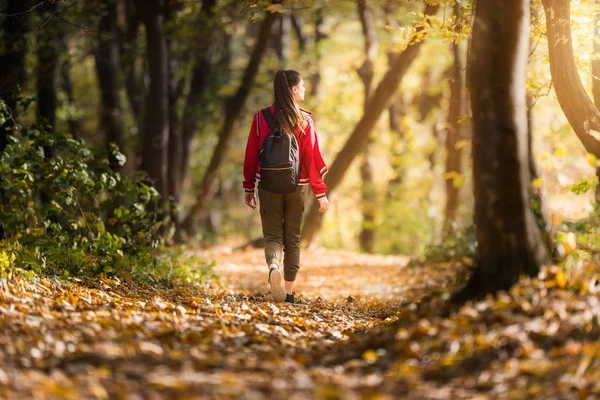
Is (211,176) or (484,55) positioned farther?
(211,176)

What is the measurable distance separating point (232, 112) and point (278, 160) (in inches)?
316

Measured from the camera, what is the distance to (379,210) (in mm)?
21781

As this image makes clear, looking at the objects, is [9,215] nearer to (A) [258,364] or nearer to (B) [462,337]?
(A) [258,364]

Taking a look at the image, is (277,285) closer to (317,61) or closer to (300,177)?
(300,177)

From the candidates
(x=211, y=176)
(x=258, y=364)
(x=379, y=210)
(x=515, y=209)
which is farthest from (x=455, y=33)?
(x=379, y=210)

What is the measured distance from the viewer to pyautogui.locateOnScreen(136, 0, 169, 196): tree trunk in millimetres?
12445

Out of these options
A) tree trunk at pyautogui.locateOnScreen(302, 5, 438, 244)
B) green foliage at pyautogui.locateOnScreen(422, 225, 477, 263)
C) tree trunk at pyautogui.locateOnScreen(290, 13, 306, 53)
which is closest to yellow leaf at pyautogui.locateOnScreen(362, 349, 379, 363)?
green foliage at pyautogui.locateOnScreen(422, 225, 477, 263)

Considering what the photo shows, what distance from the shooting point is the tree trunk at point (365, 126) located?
12164mm

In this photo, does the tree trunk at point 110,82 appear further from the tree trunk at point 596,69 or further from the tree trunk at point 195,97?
the tree trunk at point 596,69

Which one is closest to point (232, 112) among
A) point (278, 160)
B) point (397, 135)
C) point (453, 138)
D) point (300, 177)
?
point (453, 138)

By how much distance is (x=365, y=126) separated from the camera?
13.2 metres

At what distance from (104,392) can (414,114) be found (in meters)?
22.8

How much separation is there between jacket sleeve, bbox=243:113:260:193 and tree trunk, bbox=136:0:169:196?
577 cm

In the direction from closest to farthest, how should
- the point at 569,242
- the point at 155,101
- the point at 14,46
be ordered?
1. the point at 569,242
2. the point at 14,46
3. the point at 155,101
